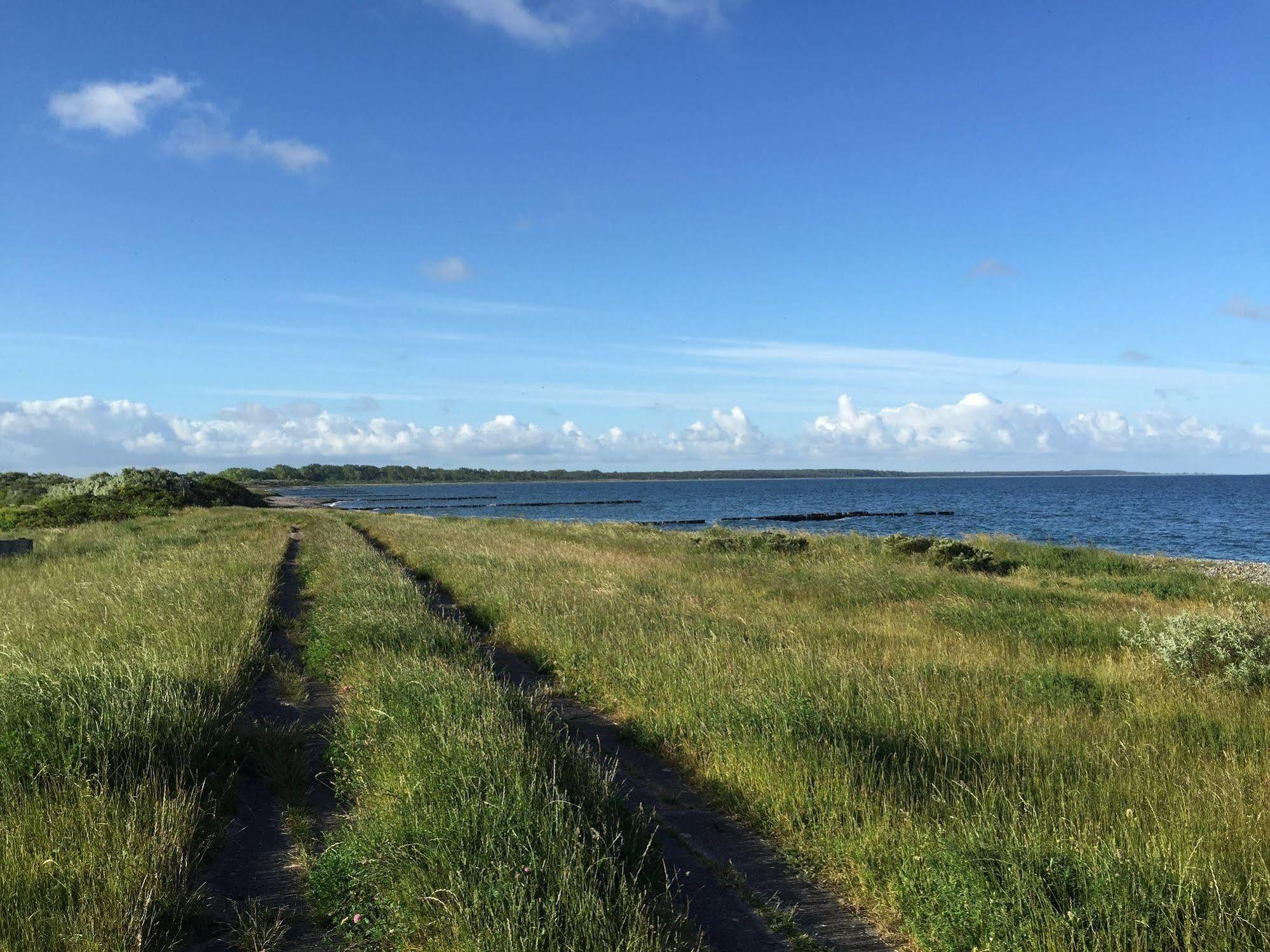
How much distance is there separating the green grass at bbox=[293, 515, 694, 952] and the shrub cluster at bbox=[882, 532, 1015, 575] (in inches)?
859

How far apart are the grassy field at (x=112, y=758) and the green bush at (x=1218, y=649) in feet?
34.4

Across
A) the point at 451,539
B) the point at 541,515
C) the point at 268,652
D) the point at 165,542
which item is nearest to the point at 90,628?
the point at 268,652

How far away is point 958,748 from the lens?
6.38 meters

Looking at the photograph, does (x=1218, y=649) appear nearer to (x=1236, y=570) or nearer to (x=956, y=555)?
(x=956, y=555)

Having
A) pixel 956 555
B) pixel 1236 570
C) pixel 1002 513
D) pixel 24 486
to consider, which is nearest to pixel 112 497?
pixel 24 486

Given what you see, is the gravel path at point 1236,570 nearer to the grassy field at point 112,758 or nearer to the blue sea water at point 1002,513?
the blue sea water at point 1002,513

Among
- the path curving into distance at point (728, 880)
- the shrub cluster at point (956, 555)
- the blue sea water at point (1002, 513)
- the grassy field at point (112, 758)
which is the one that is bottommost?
the blue sea water at point (1002, 513)

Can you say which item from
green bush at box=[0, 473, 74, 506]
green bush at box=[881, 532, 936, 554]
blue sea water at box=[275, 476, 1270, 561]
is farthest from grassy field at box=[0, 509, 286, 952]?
green bush at box=[0, 473, 74, 506]

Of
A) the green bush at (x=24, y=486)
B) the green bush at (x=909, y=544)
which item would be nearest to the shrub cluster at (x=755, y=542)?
the green bush at (x=909, y=544)

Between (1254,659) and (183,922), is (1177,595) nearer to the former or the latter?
(1254,659)

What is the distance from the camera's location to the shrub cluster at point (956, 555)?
85.2ft

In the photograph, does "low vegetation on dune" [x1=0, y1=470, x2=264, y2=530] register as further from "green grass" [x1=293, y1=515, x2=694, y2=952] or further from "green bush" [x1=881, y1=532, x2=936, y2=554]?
"green grass" [x1=293, y1=515, x2=694, y2=952]

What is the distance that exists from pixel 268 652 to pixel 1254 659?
12.7 metres

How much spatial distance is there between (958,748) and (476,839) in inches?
160
